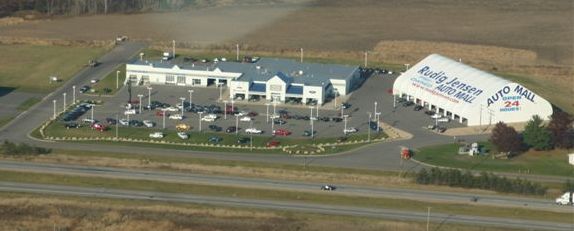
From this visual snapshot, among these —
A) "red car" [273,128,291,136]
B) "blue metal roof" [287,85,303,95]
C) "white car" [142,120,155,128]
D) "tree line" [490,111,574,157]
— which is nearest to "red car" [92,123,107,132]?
"white car" [142,120,155,128]

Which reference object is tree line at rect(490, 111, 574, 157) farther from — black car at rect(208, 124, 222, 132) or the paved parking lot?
black car at rect(208, 124, 222, 132)

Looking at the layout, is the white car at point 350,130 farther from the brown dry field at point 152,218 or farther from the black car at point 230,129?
the brown dry field at point 152,218

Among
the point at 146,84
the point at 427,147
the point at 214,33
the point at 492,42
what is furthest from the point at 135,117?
the point at 492,42

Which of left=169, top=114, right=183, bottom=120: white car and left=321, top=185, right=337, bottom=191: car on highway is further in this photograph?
left=169, top=114, right=183, bottom=120: white car

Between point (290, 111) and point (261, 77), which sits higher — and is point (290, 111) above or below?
below

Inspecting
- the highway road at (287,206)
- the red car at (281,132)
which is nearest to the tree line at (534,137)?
the red car at (281,132)

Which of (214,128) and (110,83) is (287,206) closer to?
(214,128)

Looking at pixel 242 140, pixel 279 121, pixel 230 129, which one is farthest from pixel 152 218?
pixel 279 121
